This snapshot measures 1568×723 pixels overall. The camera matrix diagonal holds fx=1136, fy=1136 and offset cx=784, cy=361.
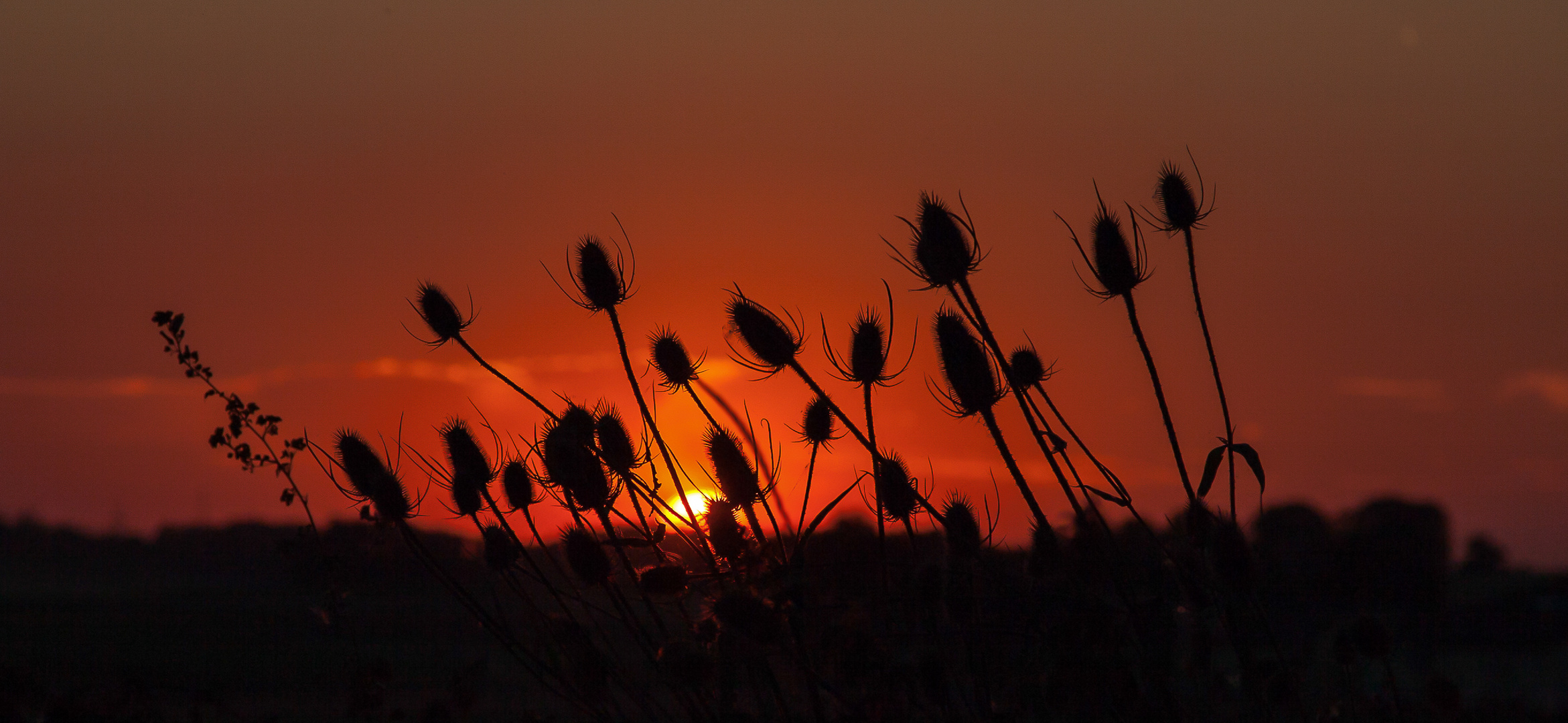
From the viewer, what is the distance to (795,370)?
3.93m

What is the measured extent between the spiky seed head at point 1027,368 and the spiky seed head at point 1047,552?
1.69 feet

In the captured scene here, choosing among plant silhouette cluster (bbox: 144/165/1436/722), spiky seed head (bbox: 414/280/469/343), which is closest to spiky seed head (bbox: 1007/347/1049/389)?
plant silhouette cluster (bbox: 144/165/1436/722)

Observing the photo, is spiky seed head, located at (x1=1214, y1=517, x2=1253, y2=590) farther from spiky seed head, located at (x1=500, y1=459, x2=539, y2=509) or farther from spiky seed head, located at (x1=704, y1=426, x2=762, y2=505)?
spiky seed head, located at (x1=500, y1=459, x2=539, y2=509)

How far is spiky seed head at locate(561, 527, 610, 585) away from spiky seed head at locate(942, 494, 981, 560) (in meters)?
1.17

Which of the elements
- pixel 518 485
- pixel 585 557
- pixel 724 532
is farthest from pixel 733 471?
pixel 518 485

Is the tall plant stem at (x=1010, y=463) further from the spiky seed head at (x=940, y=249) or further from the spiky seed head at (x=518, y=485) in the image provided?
the spiky seed head at (x=518, y=485)

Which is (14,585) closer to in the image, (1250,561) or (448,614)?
(448,614)

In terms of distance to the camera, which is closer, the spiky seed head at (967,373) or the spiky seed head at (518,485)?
the spiky seed head at (967,373)

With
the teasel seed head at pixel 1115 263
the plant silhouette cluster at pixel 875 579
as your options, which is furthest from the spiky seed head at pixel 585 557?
the teasel seed head at pixel 1115 263

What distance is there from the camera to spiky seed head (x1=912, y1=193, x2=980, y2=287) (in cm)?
371

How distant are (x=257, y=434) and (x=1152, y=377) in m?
3.37

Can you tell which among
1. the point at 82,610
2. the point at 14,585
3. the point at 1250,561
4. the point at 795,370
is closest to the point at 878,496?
the point at 795,370


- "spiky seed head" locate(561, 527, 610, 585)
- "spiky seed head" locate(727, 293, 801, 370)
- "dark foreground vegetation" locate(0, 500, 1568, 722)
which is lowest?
"dark foreground vegetation" locate(0, 500, 1568, 722)

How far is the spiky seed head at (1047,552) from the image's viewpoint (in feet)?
12.5
